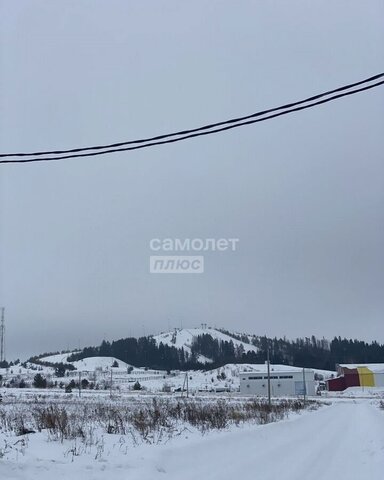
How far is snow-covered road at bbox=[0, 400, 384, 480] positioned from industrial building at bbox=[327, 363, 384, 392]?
323 ft

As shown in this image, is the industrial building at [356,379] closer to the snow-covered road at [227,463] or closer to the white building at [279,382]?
the white building at [279,382]

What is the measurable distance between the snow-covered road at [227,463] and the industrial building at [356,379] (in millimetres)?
98432

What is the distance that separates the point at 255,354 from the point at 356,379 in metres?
61.4

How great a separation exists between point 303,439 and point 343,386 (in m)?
98.1

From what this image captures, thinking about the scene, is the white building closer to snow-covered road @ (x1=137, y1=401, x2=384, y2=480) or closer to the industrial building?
the industrial building

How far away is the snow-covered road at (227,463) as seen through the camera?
8.80 meters

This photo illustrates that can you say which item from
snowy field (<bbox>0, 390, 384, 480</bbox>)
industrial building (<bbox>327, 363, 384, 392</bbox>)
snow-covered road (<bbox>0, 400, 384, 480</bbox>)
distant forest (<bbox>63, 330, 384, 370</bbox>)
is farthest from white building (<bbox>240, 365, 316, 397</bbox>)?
snow-covered road (<bbox>0, 400, 384, 480</bbox>)

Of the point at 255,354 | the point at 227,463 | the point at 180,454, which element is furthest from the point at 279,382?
the point at 227,463

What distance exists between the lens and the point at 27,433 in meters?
13.3

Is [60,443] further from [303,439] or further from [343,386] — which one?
[343,386]

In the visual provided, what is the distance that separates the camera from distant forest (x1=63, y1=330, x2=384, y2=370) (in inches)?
6029

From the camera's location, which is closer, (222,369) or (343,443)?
(343,443)

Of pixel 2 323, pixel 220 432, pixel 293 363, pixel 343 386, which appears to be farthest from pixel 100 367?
pixel 220 432

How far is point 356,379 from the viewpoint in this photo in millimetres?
108188
